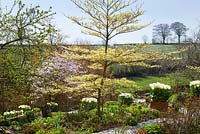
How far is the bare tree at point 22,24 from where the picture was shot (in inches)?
260

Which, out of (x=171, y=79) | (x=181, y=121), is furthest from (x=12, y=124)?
(x=171, y=79)

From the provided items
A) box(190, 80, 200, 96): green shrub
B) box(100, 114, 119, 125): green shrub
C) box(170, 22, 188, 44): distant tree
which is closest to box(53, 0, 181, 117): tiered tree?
box(100, 114, 119, 125): green shrub

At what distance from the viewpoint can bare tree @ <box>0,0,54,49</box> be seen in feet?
21.6

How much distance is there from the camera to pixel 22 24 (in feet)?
21.9

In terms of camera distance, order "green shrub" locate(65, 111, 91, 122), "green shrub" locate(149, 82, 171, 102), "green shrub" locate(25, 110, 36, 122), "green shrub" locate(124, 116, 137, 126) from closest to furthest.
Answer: "green shrub" locate(124, 116, 137, 126)
"green shrub" locate(65, 111, 91, 122)
"green shrub" locate(25, 110, 36, 122)
"green shrub" locate(149, 82, 171, 102)

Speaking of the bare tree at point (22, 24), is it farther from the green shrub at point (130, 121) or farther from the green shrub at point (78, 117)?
the green shrub at point (78, 117)

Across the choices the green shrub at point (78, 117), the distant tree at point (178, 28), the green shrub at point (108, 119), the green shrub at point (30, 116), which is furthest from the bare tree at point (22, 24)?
the distant tree at point (178, 28)

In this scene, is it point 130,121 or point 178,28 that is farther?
point 178,28

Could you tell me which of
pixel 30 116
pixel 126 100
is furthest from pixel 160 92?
pixel 30 116

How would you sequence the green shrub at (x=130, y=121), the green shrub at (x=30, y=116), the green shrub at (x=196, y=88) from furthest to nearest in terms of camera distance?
the green shrub at (x=196, y=88)
the green shrub at (x=30, y=116)
the green shrub at (x=130, y=121)

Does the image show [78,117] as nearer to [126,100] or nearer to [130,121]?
[130,121]

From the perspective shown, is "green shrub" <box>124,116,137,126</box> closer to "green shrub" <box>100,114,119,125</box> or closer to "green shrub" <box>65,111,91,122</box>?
"green shrub" <box>100,114,119,125</box>

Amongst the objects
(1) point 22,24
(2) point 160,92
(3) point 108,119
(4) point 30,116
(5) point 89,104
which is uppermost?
(1) point 22,24

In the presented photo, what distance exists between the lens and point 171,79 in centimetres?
2427
